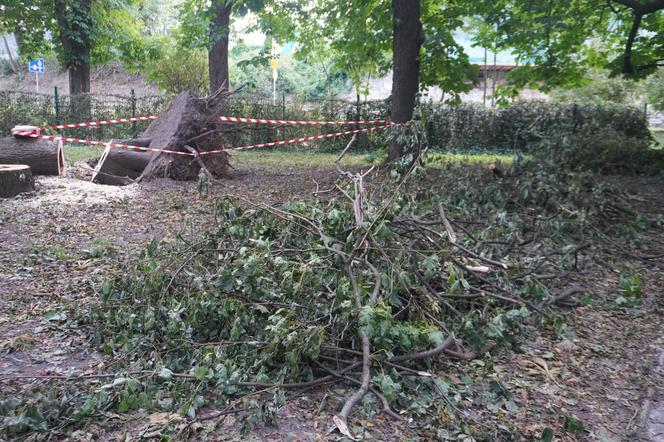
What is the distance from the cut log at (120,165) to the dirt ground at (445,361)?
2.69 meters

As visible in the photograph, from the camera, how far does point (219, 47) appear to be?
677 inches

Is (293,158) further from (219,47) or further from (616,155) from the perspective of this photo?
(616,155)

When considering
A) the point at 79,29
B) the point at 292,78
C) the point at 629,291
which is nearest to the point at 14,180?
the point at 629,291

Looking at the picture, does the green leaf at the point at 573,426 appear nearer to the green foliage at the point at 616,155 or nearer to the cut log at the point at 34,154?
the green foliage at the point at 616,155

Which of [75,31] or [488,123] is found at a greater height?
[75,31]

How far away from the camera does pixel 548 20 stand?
10.6 meters

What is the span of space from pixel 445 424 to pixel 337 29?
1270cm

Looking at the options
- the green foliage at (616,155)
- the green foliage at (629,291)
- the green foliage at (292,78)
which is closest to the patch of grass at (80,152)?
the green foliage at (616,155)

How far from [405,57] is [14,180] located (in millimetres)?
6867

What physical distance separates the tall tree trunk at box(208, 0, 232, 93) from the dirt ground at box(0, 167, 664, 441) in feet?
33.0

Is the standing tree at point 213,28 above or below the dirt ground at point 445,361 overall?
above

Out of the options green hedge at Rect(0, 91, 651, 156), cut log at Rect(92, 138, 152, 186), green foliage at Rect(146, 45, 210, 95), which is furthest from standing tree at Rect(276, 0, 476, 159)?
green foliage at Rect(146, 45, 210, 95)

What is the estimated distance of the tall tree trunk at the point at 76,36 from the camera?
61.2ft

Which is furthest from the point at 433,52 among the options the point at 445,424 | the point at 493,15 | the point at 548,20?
the point at 445,424
